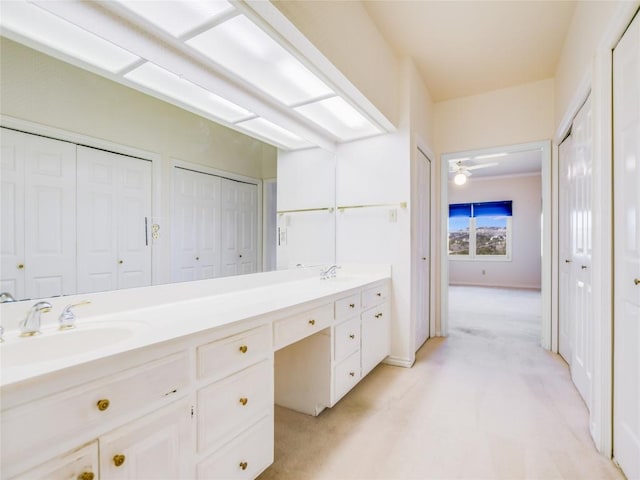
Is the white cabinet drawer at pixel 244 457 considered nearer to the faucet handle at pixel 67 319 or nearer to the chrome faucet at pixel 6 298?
the faucet handle at pixel 67 319

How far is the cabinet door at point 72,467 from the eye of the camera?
0.74 meters

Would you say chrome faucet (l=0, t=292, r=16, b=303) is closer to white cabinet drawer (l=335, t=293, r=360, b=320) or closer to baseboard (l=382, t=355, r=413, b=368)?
white cabinet drawer (l=335, t=293, r=360, b=320)

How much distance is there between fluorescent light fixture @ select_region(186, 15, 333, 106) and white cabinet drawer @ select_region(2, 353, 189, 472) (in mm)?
1469

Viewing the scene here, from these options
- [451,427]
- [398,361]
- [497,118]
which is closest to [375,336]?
[398,361]

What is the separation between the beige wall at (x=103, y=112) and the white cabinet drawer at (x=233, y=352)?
39.4 inches

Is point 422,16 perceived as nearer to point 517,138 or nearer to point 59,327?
point 517,138

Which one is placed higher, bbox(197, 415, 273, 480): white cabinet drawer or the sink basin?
the sink basin

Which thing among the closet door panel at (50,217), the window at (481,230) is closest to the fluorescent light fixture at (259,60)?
the closet door panel at (50,217)

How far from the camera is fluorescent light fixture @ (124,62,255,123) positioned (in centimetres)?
149

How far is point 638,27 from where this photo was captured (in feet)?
4.42

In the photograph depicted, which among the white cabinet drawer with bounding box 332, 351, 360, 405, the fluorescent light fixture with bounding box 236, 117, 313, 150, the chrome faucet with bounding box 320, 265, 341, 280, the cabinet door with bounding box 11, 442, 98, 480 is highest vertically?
the fluorescent light fixture with bounding box 236, 117, 313, 150

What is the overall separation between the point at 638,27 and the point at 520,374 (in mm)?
2441

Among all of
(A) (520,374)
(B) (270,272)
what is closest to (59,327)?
(B) (270,272)

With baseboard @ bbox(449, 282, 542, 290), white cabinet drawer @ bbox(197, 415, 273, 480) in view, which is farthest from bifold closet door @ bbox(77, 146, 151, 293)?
baseboard @ bbox(449, 282, 542, 290)
